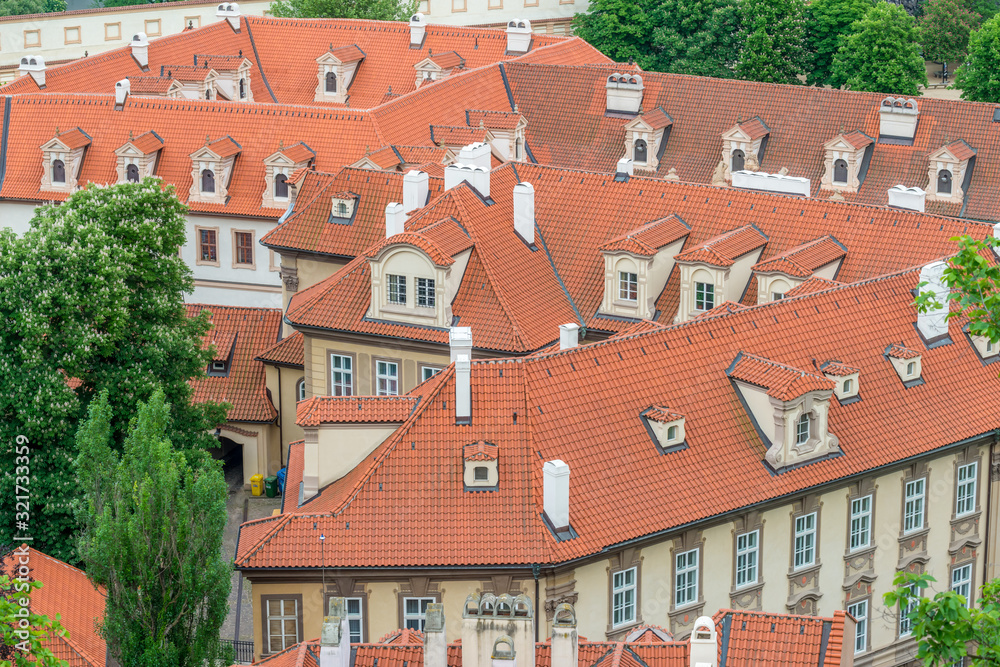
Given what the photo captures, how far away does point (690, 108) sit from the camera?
276 feet

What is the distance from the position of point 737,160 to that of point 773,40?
24.2 metres

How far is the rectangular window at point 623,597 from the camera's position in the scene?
5000 cm

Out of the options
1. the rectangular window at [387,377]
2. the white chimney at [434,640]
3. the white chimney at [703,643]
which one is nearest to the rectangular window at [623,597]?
the white chimney at [703,643]

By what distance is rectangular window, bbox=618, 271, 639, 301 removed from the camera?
63.2 m

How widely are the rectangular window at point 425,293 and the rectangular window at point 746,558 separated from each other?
14.9 meters

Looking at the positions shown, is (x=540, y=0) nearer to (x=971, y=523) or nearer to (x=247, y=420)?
(x=247, y=420)

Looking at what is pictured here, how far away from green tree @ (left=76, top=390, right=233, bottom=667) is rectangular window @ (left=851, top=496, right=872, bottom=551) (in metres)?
17.6

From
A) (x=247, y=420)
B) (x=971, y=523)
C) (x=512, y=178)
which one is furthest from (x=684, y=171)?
(x=971, y=523)

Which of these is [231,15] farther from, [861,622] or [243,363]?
[861,622]

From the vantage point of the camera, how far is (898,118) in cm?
7944

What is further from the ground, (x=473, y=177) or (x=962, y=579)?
(x=473, y=177)

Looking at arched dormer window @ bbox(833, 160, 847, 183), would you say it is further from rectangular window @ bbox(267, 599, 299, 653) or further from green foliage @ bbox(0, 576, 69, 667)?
green foliage @ bbox(0, 576, 69, 667)

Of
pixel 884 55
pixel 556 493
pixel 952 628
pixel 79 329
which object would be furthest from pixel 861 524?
pixel 884 55

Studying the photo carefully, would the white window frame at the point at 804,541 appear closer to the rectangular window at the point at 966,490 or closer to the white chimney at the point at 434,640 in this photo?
the rectangular window at the point at 966,490
